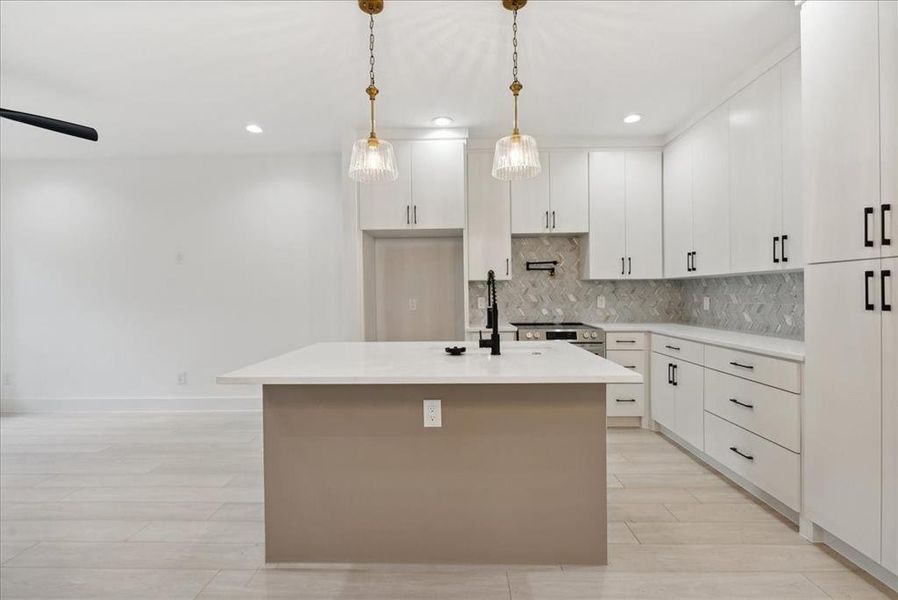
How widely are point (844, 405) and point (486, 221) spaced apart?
9.59 feet

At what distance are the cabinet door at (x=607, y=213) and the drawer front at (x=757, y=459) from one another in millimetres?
1657

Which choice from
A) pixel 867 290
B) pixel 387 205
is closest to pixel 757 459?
pixel 867 290

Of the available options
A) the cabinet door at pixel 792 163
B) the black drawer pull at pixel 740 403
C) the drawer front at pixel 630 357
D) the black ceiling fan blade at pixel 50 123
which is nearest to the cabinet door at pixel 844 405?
the black drawer pull at pixel 740 403

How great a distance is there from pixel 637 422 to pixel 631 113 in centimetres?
253

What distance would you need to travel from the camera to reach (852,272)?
6.57 feet

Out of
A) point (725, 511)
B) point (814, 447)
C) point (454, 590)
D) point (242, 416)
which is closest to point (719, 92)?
point (814, 447)

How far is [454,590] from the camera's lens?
1.97m

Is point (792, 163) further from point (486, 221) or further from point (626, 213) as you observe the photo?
point (486, 221)

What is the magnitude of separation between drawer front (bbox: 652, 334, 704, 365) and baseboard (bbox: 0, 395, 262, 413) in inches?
148

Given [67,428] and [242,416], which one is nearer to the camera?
[67,428]

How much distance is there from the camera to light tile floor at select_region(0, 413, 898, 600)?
199cm

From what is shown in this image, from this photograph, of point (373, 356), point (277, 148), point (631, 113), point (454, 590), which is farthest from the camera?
A: point (277, 148)

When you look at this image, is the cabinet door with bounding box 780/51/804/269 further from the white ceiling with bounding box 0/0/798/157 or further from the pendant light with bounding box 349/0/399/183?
the pendant light with bounding box 349/0/399/183

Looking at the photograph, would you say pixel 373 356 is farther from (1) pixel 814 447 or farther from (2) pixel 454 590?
(1) pixel 814 447
